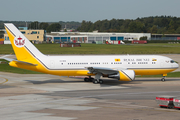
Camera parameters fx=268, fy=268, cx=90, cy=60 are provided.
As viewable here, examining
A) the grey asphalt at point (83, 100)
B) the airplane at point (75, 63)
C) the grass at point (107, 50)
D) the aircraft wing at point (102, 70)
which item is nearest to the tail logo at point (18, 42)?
the airplane at point (75, 63)

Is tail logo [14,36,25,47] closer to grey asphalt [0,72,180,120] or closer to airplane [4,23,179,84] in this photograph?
airplane [4,23,179,84]

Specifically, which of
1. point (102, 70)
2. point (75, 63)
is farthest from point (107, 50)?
point (102, 70)

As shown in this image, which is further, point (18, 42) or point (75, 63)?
point (75, 63)

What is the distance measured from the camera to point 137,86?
1522 inches

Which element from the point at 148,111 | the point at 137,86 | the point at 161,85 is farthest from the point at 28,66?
the point at 148,111

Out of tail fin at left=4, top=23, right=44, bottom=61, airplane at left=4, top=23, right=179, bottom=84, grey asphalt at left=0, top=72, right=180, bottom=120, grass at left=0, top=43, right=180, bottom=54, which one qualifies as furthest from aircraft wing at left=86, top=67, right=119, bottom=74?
grass at left=0, top=43, right=180, bottom=54

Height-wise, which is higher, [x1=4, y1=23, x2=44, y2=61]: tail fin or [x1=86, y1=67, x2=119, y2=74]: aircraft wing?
[x1=4, y1=23, x2=44, y2=61]: tail fin

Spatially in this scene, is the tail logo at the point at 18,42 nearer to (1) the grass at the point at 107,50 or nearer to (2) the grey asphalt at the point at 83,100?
(2) the grey asphalt at the point at 83,100

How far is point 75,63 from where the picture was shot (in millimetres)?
41094

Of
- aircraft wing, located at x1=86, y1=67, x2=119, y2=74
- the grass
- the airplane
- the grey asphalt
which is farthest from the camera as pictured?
the grass

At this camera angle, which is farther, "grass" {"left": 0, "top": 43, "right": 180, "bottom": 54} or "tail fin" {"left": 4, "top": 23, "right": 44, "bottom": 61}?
"grass" {"left": 0, "top": 43, "right": 180, "bottom": 54}

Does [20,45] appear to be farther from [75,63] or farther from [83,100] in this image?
[83,100]

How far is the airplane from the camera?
40.4 m

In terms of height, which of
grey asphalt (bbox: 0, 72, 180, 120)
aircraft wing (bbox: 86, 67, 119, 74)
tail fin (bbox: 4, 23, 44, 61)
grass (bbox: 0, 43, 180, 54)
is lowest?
grey asphalt (bbox: 0, 72, 180, 120)
